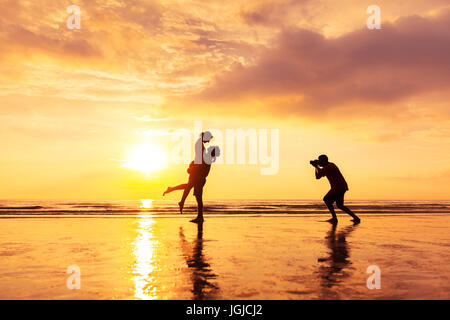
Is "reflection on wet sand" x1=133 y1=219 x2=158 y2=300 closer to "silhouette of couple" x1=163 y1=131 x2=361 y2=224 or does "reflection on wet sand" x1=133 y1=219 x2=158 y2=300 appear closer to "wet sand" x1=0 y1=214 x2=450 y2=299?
"wet sand" x1=0 y1=214 x2=450 y2=299

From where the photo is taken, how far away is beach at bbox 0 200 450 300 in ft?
11.7

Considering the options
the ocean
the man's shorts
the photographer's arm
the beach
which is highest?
the photographer's arm

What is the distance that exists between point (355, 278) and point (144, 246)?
3702mm

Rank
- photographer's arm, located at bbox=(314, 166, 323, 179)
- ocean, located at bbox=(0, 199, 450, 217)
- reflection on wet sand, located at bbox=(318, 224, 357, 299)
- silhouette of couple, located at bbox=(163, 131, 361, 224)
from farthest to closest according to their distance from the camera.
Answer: ocean, located at bbox=(0, 199, 450, 217)
photographer's arm, located at bbox=(314, 166, 323, 179)
silhouette of couple, located at bbox=(163, 131, 361, 224)
reflection on wet sand, located at bbox=(318, 224, 357, 299)

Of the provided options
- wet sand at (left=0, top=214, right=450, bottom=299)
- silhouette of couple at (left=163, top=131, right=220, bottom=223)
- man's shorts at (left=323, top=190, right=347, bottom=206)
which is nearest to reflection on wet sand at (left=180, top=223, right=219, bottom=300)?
wet sand at (left=0, top=214, right=450, bottom=299)

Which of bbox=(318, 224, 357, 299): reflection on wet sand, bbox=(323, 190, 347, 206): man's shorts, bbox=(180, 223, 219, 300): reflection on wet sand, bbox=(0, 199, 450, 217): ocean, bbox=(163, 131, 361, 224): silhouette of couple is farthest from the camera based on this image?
bbox=(0, 199, 450, 217): ocean

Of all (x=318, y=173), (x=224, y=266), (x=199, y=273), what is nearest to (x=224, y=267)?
(x=224, y=266)

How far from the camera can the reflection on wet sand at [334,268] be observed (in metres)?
3.59

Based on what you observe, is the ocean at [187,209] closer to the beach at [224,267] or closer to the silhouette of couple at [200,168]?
the silhouette of couple at [200,168]

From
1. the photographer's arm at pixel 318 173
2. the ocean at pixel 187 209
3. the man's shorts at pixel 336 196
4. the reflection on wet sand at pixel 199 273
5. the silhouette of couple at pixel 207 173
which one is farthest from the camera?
the ocean at pixel 187 209

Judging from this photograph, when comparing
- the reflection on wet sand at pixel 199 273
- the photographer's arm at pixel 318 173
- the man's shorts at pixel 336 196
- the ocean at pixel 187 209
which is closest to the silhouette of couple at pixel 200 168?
the photographer's arm at pixel 318 173

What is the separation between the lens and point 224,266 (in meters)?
4.76

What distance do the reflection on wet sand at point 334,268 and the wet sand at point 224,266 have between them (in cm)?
1

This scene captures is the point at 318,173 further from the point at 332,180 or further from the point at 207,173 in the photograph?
the point at 207,173
